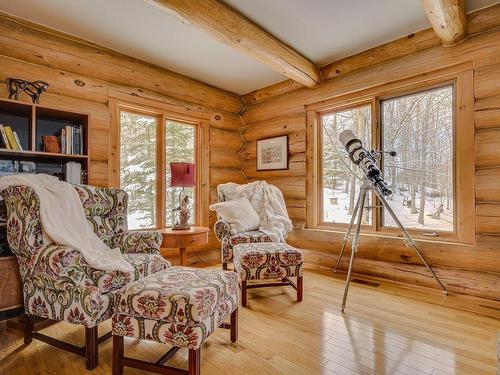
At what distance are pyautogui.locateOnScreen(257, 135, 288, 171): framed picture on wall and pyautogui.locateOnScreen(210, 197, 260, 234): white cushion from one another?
0.92m

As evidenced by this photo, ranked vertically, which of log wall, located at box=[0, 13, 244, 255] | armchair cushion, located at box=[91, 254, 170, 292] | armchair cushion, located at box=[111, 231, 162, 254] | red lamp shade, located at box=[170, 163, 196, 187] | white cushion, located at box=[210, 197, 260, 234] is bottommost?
armchair cushion, located at box=[91, 254, 170, 292]

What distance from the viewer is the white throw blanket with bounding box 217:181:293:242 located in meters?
3.17

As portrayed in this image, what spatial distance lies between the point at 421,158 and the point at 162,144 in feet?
9.38

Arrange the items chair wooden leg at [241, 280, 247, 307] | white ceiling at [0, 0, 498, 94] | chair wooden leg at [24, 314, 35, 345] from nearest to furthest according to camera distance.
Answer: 1. chair wooden leg at [24, 314, 35, 345]
2. white ceiling at [0, 0, 498, 94]
3. chair wooden leg at [241, 280, 247, 307]

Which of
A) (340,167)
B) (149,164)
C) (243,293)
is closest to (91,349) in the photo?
(243,293)

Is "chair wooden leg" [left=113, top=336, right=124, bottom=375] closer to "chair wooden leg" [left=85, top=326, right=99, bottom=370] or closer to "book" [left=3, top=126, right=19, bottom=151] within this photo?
"chair wooden leg" [left=85, top=326, right=99, bottom=370]

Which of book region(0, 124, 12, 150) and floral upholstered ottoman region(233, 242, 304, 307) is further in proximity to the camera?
floral upholstered ottoman region(233, 242, 304, 307)

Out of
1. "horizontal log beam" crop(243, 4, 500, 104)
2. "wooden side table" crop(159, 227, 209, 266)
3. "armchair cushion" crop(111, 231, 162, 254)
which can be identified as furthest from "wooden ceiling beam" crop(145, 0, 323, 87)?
"wooden side table" crop(159, 227, 209, 266)

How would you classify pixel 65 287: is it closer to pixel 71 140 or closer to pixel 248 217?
pixel 71 140

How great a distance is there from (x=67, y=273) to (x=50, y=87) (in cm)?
188

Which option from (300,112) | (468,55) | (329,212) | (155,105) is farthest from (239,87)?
(468,55)

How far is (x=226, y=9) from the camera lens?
7.38 ft

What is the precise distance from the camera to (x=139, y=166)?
3.29 metres

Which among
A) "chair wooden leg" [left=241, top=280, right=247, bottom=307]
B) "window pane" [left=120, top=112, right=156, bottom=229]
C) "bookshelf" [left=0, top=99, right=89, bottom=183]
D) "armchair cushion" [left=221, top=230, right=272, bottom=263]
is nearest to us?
"bookshelf" [left=0, top=99, right=89, bottom=183]
